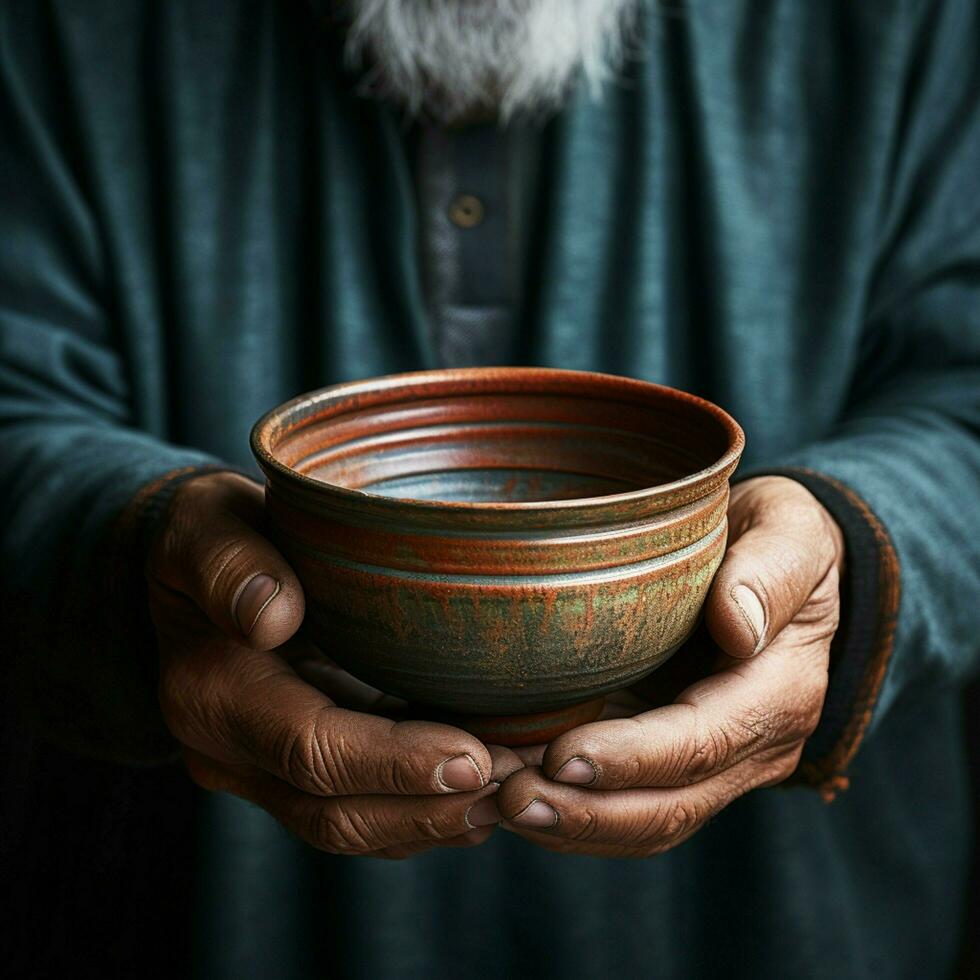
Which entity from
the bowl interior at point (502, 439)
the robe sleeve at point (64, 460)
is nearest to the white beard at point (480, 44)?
the robe sleeve at point (64, 460)

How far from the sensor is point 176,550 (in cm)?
67

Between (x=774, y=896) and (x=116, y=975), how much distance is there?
0.73m

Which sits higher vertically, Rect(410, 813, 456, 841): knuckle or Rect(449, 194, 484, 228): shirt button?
Rect(449, 194, 484, 228): shirt button

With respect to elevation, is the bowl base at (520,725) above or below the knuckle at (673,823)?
above

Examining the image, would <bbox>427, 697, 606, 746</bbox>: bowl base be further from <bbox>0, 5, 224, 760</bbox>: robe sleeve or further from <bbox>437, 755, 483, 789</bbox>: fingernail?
<bbox>0, 5, 224, 760</bbox>: robe sleeve

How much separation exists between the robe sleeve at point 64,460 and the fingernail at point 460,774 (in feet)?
1.11

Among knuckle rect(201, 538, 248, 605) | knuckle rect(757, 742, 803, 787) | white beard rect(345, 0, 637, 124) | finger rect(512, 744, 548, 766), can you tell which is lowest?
knuckle rect(757, 742, 803, 787)

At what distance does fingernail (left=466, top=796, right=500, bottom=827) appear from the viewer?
581mm

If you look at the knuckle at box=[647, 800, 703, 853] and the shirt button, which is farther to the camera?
the shirt button

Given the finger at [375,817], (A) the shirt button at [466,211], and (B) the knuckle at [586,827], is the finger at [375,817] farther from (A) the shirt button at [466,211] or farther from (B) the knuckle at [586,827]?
(A) the shirt button at [466,211]

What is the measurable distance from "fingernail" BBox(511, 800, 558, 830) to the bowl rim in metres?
0.16

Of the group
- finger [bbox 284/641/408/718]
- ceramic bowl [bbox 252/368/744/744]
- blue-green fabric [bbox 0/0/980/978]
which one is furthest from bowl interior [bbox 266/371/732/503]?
blue-green fabric [bbox 0/0/980/978]

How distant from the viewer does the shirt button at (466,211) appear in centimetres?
108

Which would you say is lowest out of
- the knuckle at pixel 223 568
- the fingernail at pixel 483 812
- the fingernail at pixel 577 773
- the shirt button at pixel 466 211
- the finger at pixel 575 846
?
the finger at pixel 575 846
